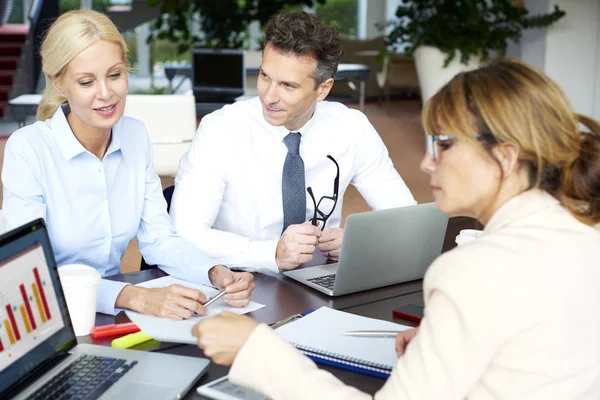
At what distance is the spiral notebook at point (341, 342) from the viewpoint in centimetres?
137

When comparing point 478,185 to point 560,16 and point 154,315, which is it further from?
point 560,16

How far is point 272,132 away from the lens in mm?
2514

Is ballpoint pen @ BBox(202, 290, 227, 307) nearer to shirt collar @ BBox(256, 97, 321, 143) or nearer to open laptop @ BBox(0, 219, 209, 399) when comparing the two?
open laptop @ BBox(0, 219, 209, 399)

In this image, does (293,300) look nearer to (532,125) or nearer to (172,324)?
(172,324)

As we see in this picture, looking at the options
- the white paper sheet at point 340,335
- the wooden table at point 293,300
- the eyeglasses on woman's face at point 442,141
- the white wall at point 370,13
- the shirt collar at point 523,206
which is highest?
the white wall at point 370,13

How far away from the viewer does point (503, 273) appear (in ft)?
3.26

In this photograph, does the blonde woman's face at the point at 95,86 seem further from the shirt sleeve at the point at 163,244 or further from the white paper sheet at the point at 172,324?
the white paper sheet at the point at 172,324

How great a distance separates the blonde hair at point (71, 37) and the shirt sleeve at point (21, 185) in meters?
0.21

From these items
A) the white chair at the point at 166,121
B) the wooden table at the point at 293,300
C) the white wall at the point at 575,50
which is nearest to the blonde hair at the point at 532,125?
the wooden table at the point at 293,300

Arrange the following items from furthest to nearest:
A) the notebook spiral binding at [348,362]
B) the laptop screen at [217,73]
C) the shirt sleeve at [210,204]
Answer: the laptop screen at [217,73]
the shirt sleeve at [210,204]
the notebook spiral binding at [348,362]

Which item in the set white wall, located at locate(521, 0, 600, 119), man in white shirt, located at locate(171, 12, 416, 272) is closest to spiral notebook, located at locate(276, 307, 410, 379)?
man in white shirt, located at locate(171, 12, 416, 272)

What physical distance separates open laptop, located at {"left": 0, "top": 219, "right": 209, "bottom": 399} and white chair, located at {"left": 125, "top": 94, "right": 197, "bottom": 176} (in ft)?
9.10

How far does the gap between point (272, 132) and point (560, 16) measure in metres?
A: 4.84

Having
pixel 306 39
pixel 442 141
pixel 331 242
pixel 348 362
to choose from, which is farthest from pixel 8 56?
pixel 442 141
